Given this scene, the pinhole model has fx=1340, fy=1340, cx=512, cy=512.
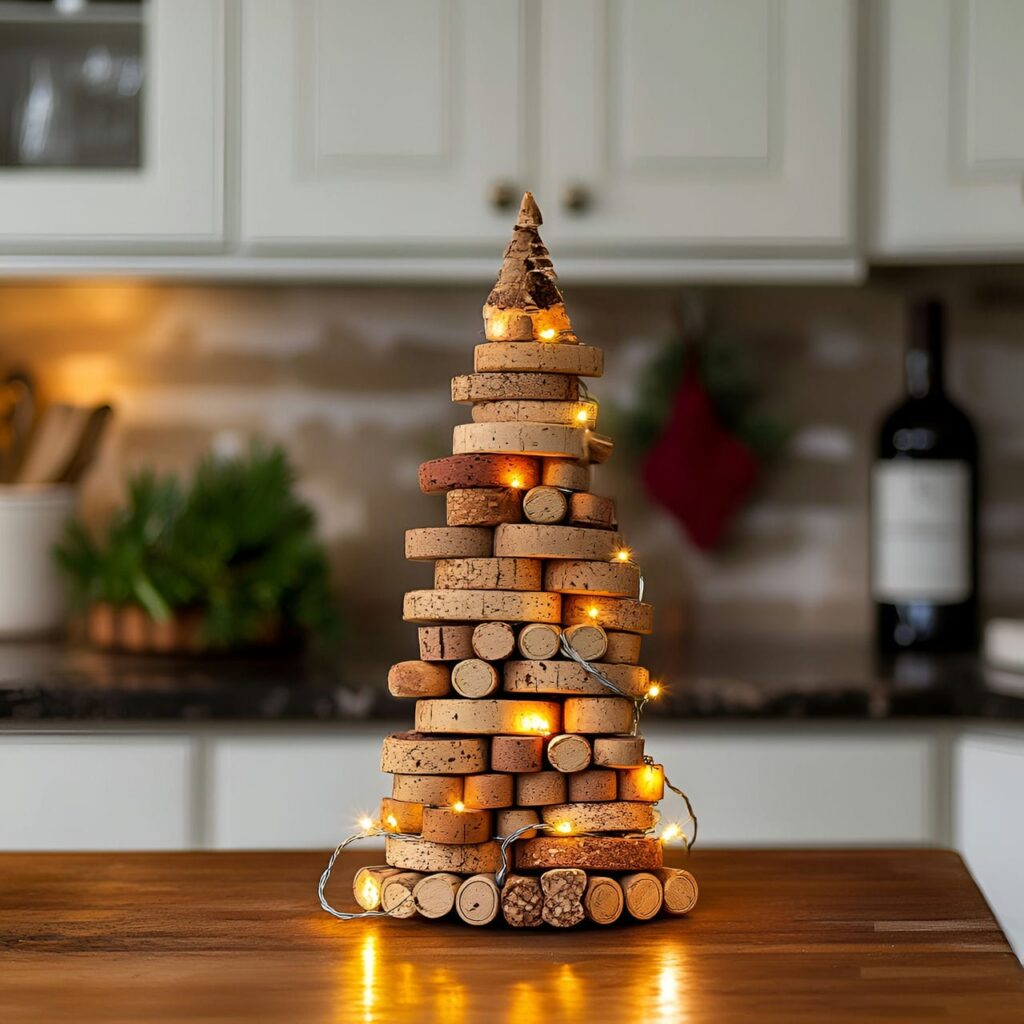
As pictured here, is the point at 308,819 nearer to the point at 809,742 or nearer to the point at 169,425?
the point at 809,742

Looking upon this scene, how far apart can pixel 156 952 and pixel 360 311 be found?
149 cm

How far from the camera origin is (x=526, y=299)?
2.64ft

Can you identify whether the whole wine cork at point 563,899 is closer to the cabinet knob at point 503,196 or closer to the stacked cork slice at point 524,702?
the stacked cork slice at point 524,702

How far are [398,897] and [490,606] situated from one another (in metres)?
0.16

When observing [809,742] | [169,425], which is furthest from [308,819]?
[169,425]

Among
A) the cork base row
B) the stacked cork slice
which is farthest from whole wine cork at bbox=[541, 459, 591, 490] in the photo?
the cork base row

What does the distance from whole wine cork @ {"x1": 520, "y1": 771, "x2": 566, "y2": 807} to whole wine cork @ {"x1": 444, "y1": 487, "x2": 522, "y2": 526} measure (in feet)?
0.47

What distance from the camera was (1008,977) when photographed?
61 centimetres

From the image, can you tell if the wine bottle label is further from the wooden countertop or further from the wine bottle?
the wooden countertop

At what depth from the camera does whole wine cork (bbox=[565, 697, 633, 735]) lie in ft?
2.41

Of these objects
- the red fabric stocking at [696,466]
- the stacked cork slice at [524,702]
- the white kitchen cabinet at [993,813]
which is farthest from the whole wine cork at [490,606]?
the red fabric stocking at [696,466]

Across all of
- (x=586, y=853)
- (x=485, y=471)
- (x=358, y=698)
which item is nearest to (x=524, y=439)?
(x=485, y=471)

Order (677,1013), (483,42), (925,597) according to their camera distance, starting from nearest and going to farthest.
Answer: (677,1013) < (483,42) < (925,597)

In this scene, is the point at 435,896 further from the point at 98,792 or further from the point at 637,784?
the point at 98,792
